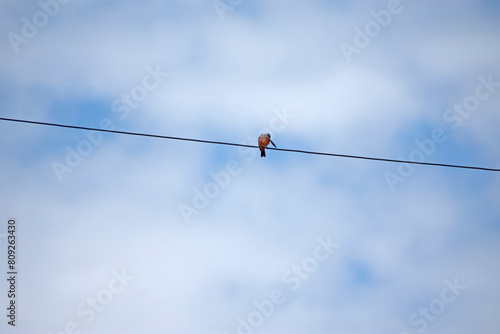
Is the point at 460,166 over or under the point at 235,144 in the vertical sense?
under

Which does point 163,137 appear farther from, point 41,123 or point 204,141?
point 41,123

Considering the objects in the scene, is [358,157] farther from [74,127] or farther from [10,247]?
[10,247]

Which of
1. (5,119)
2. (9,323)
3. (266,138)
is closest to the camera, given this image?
(5,119)

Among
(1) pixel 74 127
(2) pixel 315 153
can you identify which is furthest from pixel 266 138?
(1) pixel 74 127

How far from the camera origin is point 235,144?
15.6 meters

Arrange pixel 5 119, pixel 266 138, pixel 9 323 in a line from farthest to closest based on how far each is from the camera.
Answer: pixel 266 138 < pixel 9 323 < pixel 5 119

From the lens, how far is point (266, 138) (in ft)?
76.9

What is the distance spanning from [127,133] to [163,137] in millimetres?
877

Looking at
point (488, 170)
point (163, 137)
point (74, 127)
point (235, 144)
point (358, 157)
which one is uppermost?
point (74, 127)

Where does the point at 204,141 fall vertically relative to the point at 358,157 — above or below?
above

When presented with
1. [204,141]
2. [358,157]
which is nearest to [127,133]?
[204,141]

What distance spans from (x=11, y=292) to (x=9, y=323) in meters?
0.99

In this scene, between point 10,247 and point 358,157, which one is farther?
point 10,247

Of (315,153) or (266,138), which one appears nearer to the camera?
(315,153)
